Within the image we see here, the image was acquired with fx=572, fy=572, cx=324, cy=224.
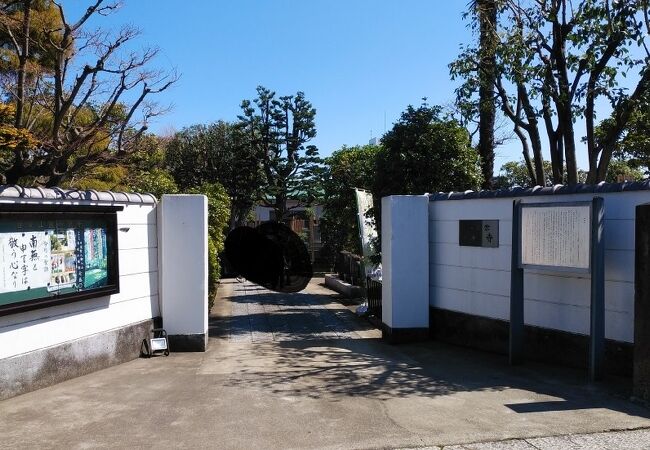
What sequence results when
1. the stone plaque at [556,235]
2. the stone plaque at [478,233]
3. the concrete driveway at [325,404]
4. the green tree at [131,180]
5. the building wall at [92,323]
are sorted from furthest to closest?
the green tree at [131,180] < the stone plaque at [478,233] < the stone plaque at [556,235] < the building wall at [92,323] < the concrete driveway at [325,404]

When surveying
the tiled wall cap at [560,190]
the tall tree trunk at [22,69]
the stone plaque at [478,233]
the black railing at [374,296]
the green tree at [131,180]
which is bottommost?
the black railing at [374,296]

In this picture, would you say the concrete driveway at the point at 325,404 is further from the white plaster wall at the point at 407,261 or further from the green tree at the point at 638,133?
the green tree at the point at 638,133

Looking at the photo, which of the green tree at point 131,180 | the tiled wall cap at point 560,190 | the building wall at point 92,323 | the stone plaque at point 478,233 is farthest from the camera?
the green tree at point 131,180

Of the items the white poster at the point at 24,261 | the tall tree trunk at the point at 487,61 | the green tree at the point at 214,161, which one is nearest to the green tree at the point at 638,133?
the tall tree trunk at the point at 487,61

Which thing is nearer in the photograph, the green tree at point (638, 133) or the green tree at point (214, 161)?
the green tree at point (638, 133)

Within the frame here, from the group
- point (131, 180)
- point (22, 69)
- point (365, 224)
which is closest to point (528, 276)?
point (365, 224)

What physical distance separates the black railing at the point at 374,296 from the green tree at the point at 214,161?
1284cm

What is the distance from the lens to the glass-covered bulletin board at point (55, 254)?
596cm

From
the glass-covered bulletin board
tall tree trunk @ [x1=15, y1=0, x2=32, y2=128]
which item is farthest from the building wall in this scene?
tall tree trunk @ [x1=15, y1=0, x2=32, y2=128]

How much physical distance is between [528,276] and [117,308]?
5.46 m

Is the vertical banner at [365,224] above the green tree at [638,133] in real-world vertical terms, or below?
below

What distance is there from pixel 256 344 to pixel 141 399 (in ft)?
10.3

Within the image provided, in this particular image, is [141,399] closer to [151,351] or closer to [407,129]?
[151,351]

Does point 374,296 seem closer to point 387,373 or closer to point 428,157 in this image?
point 428,157
